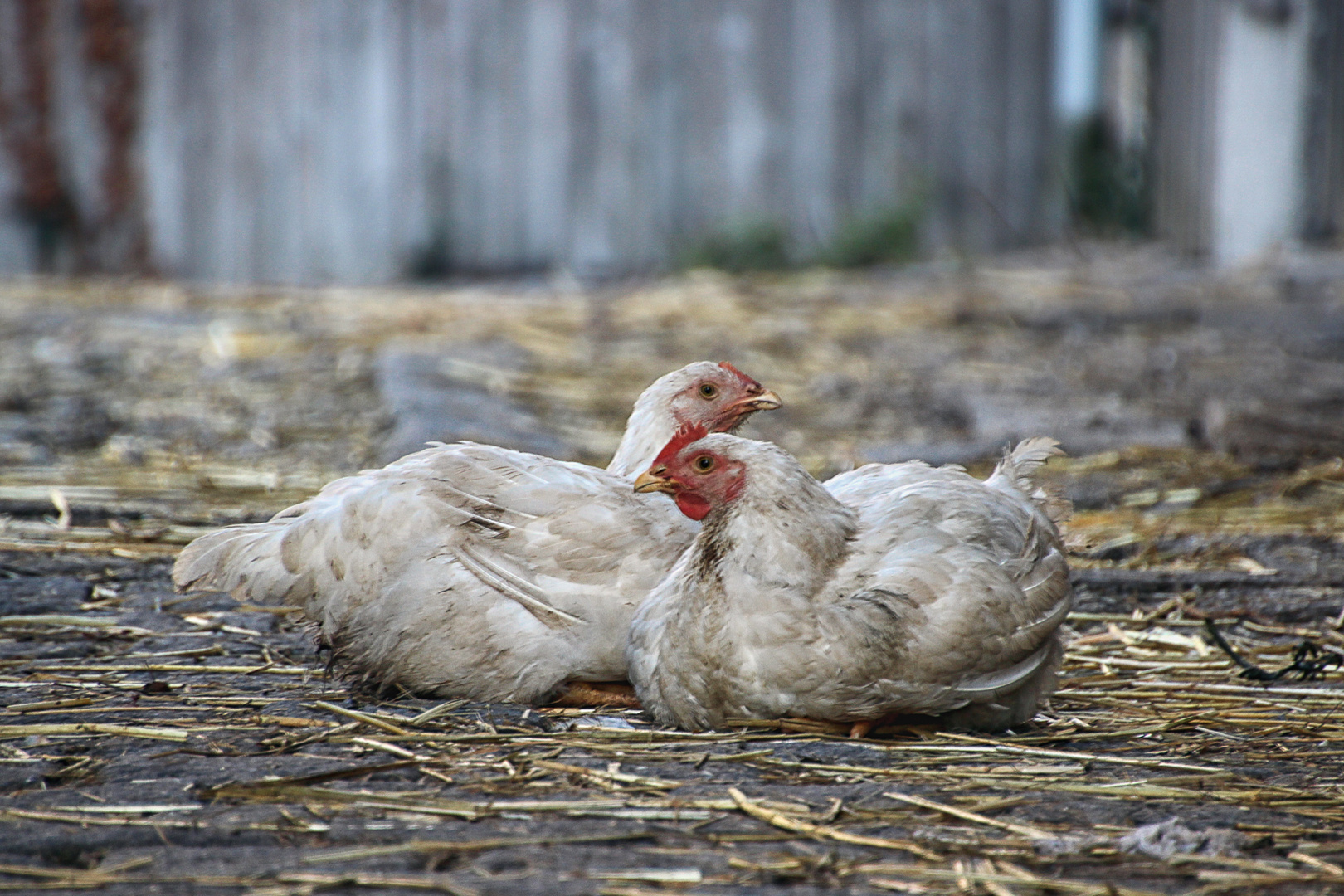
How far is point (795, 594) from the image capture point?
8.41 feet

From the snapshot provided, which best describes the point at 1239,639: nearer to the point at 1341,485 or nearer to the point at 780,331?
the point at 1341,485

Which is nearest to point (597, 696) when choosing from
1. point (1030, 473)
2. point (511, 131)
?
point (1030, 473)

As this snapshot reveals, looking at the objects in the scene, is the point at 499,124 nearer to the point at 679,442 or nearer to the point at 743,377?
the point at 743,377

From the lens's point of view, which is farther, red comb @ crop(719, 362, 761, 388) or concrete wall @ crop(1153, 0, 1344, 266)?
concrete wall @ crop(1153, 0, 1344, 266)

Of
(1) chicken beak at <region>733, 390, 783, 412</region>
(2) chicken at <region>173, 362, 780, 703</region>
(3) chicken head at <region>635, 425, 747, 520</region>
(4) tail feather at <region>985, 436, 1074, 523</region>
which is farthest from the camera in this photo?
(1) chicken beak at <region>733, 390, 783, 412</region>

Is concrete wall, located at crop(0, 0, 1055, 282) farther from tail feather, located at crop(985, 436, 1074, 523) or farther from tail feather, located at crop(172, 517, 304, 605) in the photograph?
tail feather, located at crop(172, 517, 304, 605)

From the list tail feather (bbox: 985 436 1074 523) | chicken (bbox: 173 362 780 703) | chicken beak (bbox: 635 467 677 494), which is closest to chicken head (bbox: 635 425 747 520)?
chicken beak (bbox: 635 467 677 494)

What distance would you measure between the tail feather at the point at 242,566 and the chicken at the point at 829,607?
700 millimetres

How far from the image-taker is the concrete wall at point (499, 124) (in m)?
8.69

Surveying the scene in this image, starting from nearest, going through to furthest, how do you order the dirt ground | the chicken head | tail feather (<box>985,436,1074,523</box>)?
the dirt ground < the chicken head < tail feather (<box>985,436,1074,523</box>)

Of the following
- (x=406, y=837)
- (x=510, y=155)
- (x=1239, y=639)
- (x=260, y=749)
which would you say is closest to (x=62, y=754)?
(x=260, y=749)

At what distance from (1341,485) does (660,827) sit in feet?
10.3

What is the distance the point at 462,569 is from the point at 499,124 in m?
6.37

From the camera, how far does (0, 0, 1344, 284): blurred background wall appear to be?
8641 millimetres
